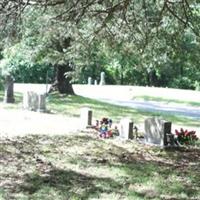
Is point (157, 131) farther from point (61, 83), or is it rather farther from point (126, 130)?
point (61, 83)

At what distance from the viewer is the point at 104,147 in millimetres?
11820

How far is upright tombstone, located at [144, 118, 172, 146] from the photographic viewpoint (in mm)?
12227

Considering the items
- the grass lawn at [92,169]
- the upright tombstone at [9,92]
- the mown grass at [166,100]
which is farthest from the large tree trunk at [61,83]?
the grass lawn at [92,169]

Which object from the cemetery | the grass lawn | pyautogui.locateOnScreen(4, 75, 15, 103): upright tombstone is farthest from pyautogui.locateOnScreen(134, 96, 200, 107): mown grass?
the grass lawn

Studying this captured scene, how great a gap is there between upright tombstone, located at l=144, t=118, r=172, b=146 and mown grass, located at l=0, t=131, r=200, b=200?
1.10ft

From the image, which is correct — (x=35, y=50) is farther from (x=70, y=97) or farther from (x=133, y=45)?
(x=133, y=45)

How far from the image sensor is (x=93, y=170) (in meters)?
9.31

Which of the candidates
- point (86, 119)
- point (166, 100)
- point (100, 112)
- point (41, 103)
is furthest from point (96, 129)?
point (166, 100)

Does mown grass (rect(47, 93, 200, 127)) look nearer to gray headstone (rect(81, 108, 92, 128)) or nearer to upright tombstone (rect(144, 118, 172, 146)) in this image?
gray headstone (rect(81, 108, 92, 128))

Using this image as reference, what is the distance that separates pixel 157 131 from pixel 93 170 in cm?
351

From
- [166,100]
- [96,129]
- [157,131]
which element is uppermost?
[166,100]

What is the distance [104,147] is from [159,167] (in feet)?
7.09

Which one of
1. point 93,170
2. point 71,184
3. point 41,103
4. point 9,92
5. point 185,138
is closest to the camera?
point 71,184

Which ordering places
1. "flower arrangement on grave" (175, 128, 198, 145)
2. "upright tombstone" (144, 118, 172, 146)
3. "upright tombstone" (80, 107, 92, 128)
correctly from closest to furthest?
1. "upright tombstone" (144, 118, 172, 146)
2. "flower arrangement on grave" (175, 128, 198, 145)
3. "upright tombstone" (80, 107, 92, 128)
